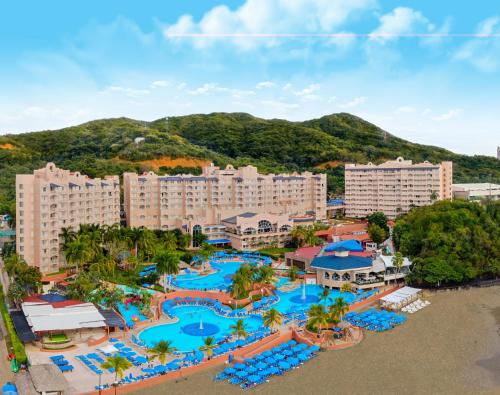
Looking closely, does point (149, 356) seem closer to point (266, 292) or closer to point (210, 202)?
point (266, 292)

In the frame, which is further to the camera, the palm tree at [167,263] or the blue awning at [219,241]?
the blue awning at [219,241]

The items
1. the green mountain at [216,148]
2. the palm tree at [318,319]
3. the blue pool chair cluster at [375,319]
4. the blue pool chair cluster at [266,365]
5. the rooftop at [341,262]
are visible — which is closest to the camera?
the blue pool chair cluster at [266,365]

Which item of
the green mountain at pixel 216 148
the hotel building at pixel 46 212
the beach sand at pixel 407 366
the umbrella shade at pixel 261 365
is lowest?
the beach sand at pixel 407 366

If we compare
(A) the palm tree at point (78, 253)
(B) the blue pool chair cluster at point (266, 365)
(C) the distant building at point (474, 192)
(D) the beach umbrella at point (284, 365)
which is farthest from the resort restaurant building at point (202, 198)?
(D) the beach umbrella at point (284, 365)

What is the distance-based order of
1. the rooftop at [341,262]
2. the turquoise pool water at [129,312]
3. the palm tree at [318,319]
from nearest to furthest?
the palm tree at [318,319]
the turquoise pool water at [129,312]
the rooftop at [341,262]

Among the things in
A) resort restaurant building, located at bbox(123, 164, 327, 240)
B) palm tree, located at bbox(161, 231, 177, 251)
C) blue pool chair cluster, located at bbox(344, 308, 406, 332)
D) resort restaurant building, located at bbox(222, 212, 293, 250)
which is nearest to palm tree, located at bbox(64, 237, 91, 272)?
palm tree, located at bbox(161, 231, 177, 251)

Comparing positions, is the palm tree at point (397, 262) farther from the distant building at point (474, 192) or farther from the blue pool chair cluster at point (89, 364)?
the distant building at point (474, 192)

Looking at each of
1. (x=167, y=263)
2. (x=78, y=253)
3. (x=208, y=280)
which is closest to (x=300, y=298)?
(x=208, y=280)
